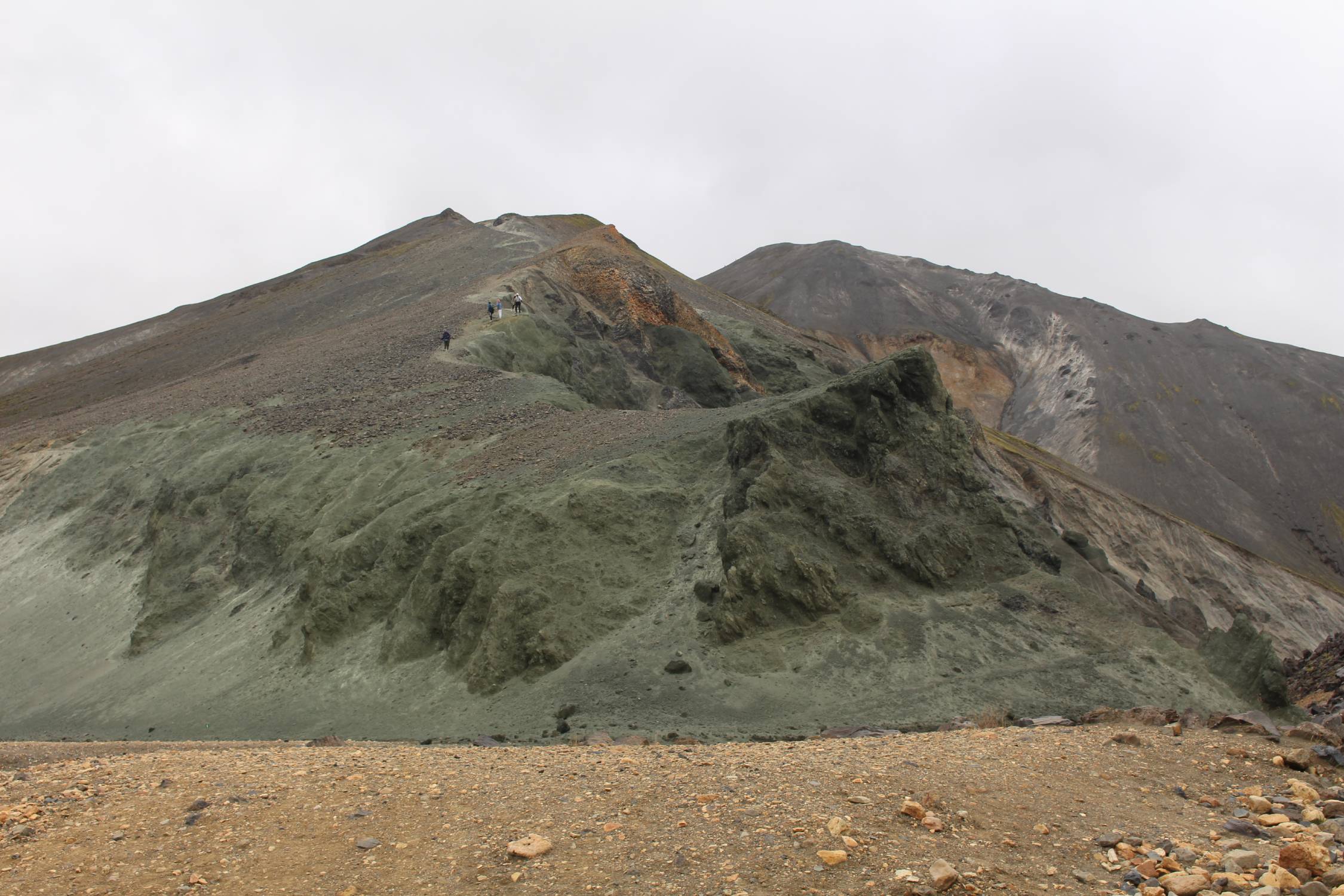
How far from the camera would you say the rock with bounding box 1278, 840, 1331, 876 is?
19.6 ft

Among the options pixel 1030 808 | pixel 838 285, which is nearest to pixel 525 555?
pixel 1030 808

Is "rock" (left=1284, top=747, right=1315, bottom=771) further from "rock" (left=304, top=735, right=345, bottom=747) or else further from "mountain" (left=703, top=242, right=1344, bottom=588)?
"mountain" (left=703, top=242, right=1344, bottom=588)

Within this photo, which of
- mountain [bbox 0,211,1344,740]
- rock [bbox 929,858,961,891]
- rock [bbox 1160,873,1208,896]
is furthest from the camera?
mountain [bbox 0,211,1344,740]

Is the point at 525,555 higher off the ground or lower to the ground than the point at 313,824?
higher

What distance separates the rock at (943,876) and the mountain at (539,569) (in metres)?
6.81

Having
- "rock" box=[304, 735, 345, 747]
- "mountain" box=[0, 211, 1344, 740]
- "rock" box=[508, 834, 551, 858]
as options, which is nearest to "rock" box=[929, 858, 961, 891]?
"rock" box=[508, 834, 551, 858]

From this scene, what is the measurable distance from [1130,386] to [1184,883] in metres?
83.9

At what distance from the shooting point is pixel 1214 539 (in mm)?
49625

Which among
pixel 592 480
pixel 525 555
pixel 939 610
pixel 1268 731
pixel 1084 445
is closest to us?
pixel 1268 731

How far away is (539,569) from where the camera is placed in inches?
685

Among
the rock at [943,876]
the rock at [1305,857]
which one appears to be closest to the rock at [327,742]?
the rock at [943,876]

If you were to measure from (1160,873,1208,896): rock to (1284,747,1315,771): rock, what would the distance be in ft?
9.80

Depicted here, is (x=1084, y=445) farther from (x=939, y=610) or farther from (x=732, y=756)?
(x=732, y=756)

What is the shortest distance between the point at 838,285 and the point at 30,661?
92.8 meters
